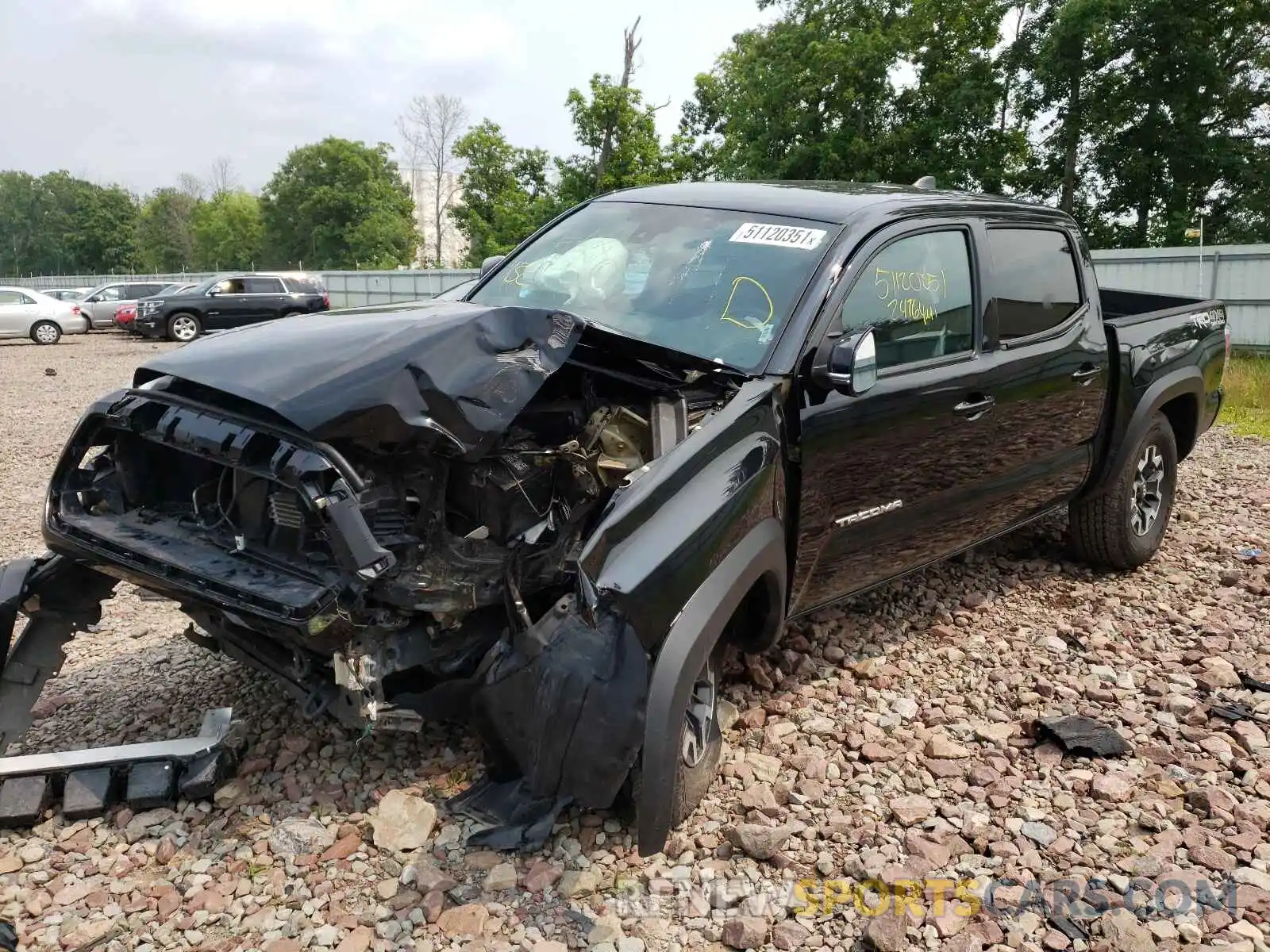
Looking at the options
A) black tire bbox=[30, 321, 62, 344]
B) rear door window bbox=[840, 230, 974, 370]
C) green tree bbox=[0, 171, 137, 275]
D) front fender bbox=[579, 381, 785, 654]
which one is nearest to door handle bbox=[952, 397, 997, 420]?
rear door window bbox=[840, 230, 974, 370]

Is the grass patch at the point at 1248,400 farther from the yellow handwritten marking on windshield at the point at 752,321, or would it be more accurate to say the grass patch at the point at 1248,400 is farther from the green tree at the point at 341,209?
the green tree at the point at 341,209

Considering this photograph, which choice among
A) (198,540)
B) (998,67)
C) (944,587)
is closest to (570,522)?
(198,540)

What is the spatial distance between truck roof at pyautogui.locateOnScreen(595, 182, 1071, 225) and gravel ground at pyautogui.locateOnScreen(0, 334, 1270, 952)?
5.90ft

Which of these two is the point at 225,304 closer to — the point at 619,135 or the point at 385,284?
the point at 385,284

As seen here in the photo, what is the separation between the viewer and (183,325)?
2238 cm

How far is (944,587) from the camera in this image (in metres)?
4.91

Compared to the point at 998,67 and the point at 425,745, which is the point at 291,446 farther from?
the point at 998,67

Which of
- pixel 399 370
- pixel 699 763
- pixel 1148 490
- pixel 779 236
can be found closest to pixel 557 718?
pixel 699 763

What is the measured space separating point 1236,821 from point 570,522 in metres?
2.28

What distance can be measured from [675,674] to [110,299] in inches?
1178

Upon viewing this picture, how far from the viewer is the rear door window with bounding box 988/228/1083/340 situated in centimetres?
406

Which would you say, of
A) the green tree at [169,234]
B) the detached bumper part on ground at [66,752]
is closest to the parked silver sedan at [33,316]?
the detached bumper part on ground at [66,752]

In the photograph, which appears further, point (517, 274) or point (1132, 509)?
point (1132, 509)

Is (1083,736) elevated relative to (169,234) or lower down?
lower down
